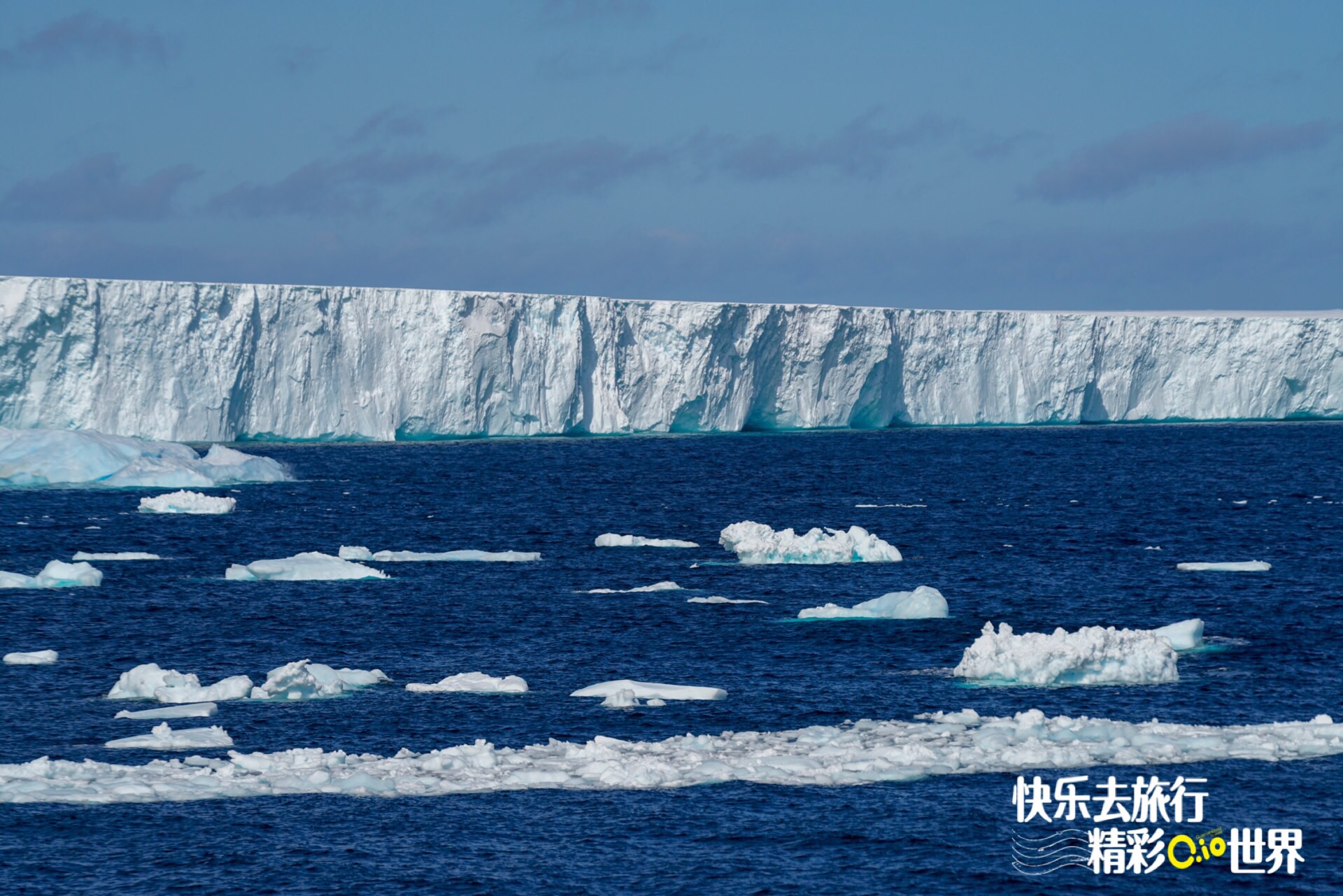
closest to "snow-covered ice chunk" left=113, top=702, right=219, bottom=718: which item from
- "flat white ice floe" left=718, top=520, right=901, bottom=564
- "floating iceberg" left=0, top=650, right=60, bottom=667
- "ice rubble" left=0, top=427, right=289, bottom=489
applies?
"floating iceberg" left=0, top=650, right=60, bottom=667

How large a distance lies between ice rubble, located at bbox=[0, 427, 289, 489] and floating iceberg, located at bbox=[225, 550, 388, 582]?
17.6 metres

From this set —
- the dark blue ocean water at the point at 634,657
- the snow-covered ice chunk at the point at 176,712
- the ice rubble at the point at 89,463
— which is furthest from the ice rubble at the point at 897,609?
the ice rubble at the point at 89,463

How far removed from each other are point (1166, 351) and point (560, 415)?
96.7ft

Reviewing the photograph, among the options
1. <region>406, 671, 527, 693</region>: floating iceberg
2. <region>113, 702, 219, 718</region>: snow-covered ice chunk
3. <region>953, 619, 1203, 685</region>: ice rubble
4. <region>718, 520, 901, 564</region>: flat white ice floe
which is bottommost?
<region>113, 702, 219, 718</region>: snow-covered ice chunk

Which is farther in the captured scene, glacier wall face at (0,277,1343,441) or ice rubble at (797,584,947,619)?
glacier wall face at (0,277,1343,441)

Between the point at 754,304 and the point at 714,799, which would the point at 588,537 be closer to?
the point at 714,799

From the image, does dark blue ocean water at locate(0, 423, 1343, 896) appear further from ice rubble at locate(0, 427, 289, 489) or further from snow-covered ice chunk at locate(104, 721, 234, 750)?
ice rubble at locate(0, 427, 289, 489)

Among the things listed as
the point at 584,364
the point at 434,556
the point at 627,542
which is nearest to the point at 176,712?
the point at 434,556

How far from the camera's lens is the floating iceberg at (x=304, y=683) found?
17.9m

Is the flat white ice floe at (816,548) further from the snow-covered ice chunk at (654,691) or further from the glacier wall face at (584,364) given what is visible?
the glacier wall face at (584,364)

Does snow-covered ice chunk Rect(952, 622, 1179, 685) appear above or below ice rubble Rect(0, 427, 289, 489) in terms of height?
below

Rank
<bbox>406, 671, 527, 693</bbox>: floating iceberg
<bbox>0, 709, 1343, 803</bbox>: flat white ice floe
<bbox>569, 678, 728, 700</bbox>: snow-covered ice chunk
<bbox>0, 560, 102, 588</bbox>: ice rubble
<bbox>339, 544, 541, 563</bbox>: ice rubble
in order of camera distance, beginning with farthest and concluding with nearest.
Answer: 1. <bbox>339, 544, 541, 563</bbox>: ice rubble
2. <bbox>0, 560, 102, 588</bbox>: ice rubble
3. <bbox>406, 671, 527, 693</bbox>: floating iceberg
4. <bbox>569, 678, 728, 700</bbox>: snow-covered ice chunk
5. <bbox>0, 709, 1343, 803</bbox>: flat white ice floe

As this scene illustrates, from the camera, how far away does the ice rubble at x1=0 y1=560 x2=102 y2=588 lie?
26688mm

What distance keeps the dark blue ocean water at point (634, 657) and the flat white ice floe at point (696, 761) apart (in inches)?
11.2
